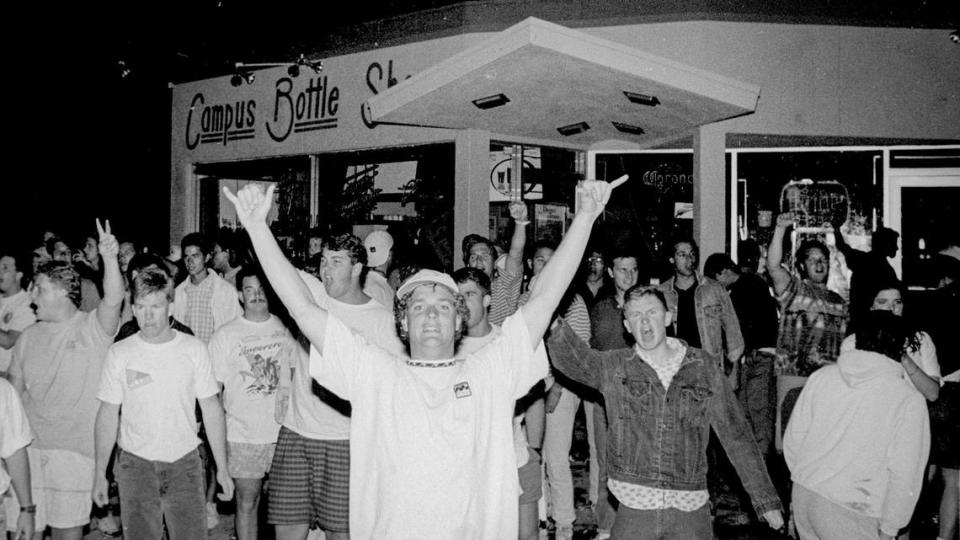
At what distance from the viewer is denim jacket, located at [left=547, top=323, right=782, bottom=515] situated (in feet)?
13.2

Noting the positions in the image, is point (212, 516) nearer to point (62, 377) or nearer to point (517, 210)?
point (62, 377)

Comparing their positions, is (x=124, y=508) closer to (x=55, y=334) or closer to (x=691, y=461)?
(x=55, y=334)

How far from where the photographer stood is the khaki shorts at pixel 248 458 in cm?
559

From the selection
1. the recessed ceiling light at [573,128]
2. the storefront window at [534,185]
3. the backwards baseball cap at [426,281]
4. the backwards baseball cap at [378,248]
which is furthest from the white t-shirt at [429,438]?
the storefront window at [534,185]

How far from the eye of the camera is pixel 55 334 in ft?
16.8

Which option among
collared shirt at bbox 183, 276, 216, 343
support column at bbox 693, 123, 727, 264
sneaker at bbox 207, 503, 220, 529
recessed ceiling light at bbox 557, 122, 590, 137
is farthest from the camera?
recessed ceiling light at bbox 557, 122, 590, 137

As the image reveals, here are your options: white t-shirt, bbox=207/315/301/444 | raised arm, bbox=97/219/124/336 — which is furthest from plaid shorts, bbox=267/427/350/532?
raised arm, bbox=97/219/124/336

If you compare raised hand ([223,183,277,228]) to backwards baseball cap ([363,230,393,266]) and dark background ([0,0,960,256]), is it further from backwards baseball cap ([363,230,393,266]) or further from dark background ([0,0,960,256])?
dark background ([0,0,960,256])

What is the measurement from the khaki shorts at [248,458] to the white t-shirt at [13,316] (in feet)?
8.20

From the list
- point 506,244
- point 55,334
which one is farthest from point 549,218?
point 55,334

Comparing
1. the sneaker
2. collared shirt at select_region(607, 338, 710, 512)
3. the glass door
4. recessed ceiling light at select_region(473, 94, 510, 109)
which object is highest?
recessed ceiling light at select_region(473, 94, 510, 109)

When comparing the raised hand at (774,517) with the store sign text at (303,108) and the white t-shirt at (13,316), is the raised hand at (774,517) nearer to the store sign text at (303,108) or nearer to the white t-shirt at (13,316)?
the white t-shirt at (13,316)

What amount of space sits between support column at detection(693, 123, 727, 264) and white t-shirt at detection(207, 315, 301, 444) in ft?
18.7

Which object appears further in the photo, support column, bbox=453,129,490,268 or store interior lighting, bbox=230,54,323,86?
store interior lighting, bbox=230,54,323,86
